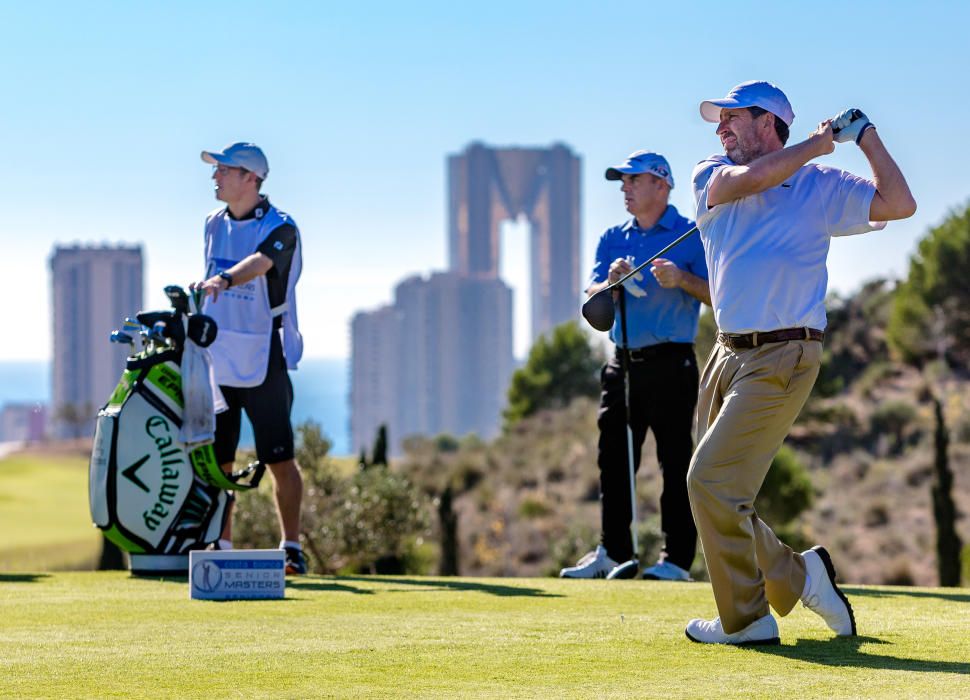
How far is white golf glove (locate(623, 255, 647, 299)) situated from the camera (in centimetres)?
851

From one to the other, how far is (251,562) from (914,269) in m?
57.7

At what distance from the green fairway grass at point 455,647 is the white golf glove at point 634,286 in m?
1.56

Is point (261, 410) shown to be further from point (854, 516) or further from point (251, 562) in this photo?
point (854, 516)

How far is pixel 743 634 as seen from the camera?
5.58m

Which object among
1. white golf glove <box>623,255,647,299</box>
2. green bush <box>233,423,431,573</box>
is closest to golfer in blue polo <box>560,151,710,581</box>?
white golf glove <box>623,255,647,299</box>

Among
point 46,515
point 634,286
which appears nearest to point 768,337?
point 634,286

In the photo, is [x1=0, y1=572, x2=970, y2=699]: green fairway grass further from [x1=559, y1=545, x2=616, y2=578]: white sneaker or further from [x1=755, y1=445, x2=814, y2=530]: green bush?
[x1=755, y1=445, x2=814, y2=530]: green bush

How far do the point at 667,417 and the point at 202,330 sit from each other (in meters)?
2.42

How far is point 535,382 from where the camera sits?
275ft

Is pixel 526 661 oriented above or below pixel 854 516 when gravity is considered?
above

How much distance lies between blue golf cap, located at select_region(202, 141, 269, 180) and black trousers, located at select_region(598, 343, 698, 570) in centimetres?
212

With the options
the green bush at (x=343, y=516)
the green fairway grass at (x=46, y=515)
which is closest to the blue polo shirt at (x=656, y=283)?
the green bush at (x=343, y=516)

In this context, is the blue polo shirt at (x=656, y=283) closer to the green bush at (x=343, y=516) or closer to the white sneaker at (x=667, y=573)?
the white sneaker at (x=667, y=573)

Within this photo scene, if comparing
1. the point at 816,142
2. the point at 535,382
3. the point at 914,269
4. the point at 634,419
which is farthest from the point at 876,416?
the point at 816,142
